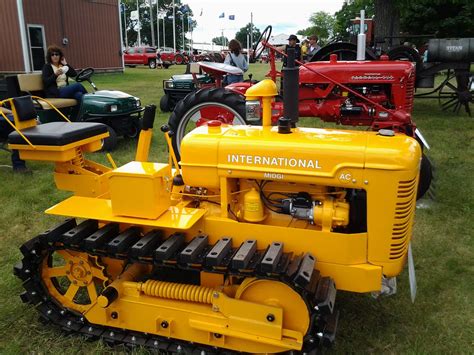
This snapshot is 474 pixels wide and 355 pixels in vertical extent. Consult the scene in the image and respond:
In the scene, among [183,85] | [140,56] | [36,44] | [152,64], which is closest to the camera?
[183,85]

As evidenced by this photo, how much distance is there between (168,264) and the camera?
2.82 meters

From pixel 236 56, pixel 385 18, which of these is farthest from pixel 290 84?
pixel 385 18

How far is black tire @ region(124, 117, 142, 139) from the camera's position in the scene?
8.46 m

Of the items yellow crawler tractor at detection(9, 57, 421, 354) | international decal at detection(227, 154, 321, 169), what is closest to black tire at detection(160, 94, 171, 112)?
yellow crawler tractor at detection(9, 57, 421, 354)

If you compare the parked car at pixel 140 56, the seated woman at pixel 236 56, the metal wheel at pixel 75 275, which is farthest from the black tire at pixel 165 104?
the parked car at pixel 140 56

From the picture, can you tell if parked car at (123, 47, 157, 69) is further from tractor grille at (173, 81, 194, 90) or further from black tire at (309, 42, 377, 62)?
black tire at (309, 42, 377, 62)

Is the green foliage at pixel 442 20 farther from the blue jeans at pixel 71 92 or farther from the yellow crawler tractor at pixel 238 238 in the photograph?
the yellow crawler tractor at pixel 238 238

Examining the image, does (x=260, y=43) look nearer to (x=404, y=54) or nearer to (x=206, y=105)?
(x=206, y=105)

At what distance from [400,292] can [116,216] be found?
7.53ft

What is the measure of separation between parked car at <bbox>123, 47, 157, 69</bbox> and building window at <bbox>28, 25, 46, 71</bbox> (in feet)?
46.2

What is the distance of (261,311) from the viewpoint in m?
2.82

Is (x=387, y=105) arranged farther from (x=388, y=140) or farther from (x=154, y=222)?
(x=154, y=222)

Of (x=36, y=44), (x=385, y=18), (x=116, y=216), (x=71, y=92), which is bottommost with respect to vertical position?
(x=116, y=216)

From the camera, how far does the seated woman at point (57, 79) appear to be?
8.00m
